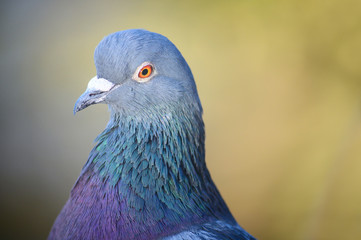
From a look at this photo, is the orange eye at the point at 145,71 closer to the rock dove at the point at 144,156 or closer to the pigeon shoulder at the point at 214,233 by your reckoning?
the rock dove at the point at 144,156

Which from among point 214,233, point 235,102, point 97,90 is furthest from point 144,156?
point 235,102

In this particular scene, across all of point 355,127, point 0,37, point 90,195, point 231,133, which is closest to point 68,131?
point 0,37

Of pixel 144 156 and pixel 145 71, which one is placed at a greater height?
pixel 145 71

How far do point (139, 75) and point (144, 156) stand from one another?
538 millimetres

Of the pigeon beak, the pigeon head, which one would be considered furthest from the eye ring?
the pigeon beak

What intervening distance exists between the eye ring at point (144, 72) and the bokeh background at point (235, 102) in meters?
4.06

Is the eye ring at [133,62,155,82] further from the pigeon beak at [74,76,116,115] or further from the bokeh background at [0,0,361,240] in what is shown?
the bokeh background at [0,0,361,240]

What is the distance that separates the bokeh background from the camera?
648cm

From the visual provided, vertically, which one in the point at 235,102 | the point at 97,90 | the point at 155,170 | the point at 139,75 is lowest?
the point at 155,170

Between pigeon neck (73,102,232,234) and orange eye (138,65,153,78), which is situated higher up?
orange eye (138,65,153,78)

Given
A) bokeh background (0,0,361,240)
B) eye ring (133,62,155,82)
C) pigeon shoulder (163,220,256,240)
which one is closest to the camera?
pigeon shoulder (163,220,256,240)

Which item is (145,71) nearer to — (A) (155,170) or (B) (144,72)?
(B) (144,72)

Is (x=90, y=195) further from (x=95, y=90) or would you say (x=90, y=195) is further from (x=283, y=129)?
(x=283, y=129)

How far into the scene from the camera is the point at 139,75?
2.64m
